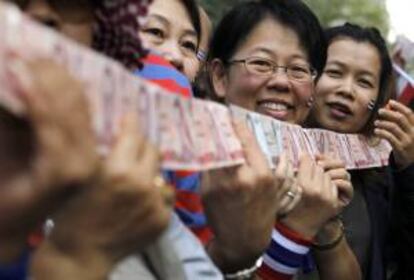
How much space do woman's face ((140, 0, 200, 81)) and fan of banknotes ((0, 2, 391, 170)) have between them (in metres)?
0.55

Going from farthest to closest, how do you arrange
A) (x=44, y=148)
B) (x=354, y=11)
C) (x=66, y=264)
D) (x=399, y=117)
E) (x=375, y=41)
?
(x=354, y=11) < (x=375, y=41) < (x=399, y=117) < (x=66, y=264) < (x=44, y=148)

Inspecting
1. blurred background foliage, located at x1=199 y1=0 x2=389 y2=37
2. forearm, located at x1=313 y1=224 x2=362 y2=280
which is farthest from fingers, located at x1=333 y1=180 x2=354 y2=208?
blurred background foliage, located at x1=199 y1=0 x2=389 y2=37

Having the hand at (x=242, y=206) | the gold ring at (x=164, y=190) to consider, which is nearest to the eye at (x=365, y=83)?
the hand at (x=242, y=206)

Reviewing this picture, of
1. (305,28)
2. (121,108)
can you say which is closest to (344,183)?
(305,28)

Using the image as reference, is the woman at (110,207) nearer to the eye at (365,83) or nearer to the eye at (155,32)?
the eye at (155,32)

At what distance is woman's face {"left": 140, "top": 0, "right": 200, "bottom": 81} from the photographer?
89.7 inches

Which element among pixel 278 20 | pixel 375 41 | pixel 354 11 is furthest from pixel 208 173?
pixel 354 11

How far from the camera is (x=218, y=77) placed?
94.1 inches

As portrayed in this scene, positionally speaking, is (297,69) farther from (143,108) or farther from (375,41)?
(143,108)

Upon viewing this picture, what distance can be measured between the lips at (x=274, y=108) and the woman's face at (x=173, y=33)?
0.26 metres

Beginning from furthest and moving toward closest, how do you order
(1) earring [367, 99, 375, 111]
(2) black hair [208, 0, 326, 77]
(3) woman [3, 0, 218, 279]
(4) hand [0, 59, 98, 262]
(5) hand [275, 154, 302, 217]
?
1. (1) earring [367, 99, 375, 111]
2. (2) black hair [208, 0, 326, 77]
3. (5) hand [275, 154, 302, 217]
4. (3) woman [3, 0, 218, 279]
5. (4) hand [0, 59, 98, 262]

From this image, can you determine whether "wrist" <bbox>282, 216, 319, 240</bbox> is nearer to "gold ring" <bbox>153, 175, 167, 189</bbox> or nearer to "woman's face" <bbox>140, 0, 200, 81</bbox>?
"woman's face" <bbox>140, 0, 200, 81</bbox>

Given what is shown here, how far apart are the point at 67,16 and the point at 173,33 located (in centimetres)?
114

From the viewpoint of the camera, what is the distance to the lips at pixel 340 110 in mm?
2871
